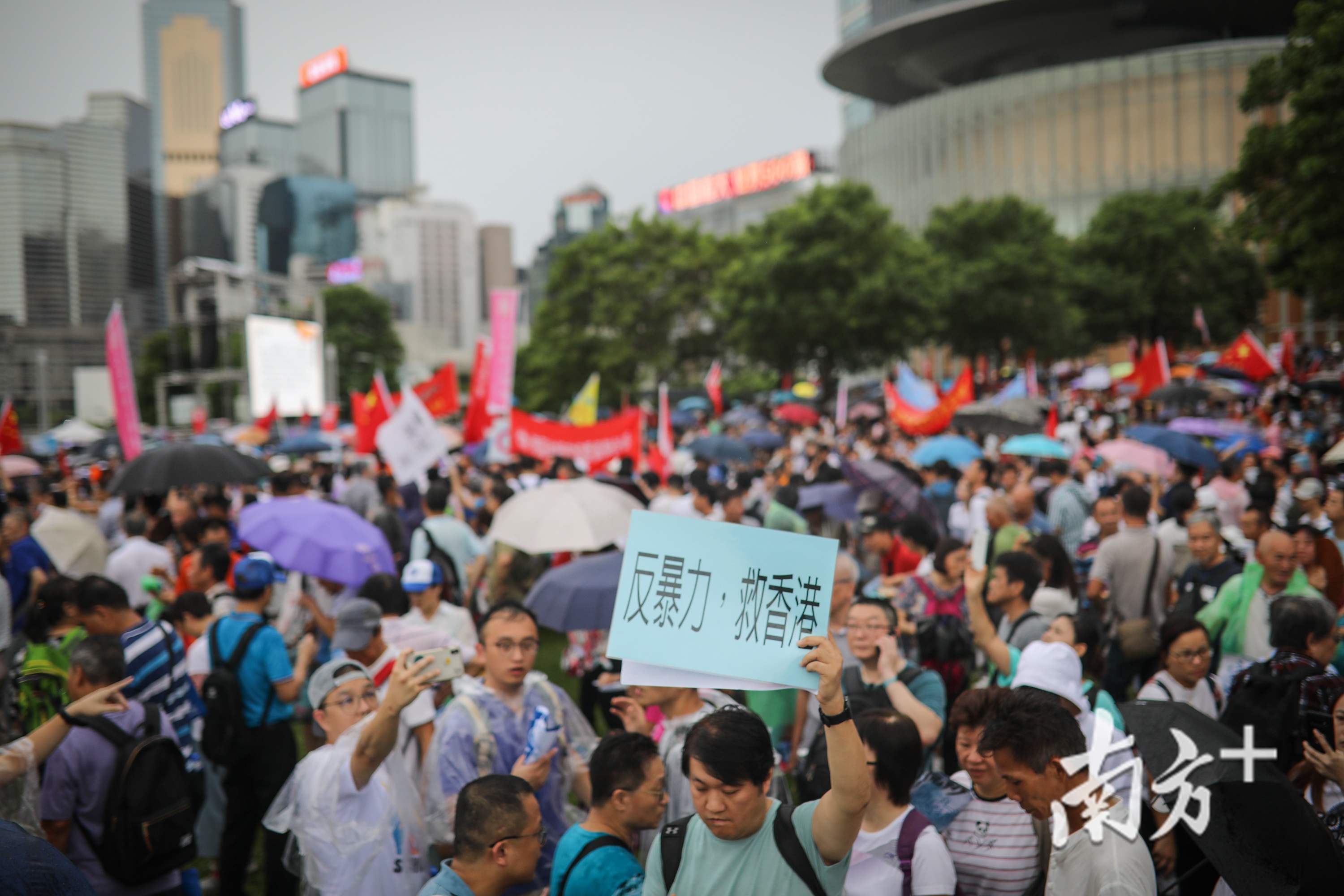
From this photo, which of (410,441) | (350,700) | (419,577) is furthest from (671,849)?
(410,441)

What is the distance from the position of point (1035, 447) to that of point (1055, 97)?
53.4 metres

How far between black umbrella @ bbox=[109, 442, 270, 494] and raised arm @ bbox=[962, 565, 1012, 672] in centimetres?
658

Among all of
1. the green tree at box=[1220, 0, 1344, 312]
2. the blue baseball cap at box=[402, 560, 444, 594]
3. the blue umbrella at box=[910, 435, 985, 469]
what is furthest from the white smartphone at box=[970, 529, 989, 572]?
the green tree at box=[1220, 0, 1344, 312]

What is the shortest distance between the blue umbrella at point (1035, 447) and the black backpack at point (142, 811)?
10668 mm

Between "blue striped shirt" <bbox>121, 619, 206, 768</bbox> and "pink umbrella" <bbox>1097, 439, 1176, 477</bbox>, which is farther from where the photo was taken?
"pink umbrella" <bbox>1097, 439, 1176, 477</bbox>

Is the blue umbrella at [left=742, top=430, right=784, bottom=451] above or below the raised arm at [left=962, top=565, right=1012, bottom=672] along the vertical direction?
above

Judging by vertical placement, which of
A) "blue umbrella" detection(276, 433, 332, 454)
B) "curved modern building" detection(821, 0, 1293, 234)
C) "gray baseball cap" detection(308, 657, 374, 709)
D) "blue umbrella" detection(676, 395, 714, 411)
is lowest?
"gray baseball cap" detection(308, 657, 374, 709)

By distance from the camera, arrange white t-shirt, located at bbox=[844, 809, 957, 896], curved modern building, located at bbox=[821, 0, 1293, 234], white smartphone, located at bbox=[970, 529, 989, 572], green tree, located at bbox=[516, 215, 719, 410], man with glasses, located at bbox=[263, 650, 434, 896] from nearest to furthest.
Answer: white t-shirt, located at bbox=[844, 809, 957, 896] < man with glasses, located at bbox=[263, 650, 434, 896] < white smartphone, located at bbox=[970, 529, 989, 572] < green tree, located at bbox=[516, 215, 719, 410] < curved modern building, located at bbox=[821, 0, 1293, 234]

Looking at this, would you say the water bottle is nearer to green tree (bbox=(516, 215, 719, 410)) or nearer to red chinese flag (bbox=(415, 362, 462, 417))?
red chinese flag (bbox=(415, 362, 462, 417))

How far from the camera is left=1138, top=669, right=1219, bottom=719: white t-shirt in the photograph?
15.1 feet

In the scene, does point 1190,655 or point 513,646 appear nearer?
point 513,646

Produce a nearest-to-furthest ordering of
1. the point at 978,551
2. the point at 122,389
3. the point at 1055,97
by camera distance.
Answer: the point at 978,551, the point at 122,389, the point at 1055,97

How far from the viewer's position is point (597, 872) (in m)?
3.12

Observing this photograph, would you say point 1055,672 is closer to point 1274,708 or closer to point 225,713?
point 1274,708
